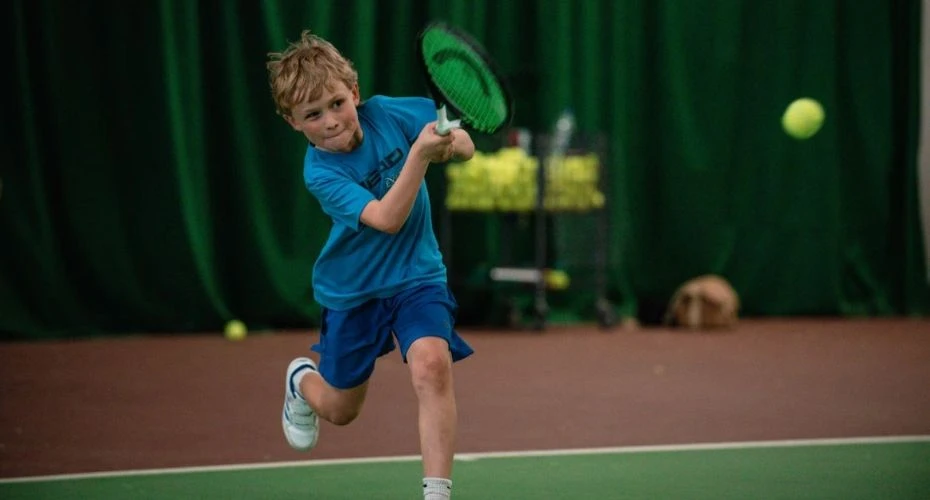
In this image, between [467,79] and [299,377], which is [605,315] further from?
[467,79]

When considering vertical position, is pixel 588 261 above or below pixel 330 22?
below

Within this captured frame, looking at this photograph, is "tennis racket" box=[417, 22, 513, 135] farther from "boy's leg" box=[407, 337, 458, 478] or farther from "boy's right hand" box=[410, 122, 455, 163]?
"boy's leg" box=[407, 337, 458, 478]

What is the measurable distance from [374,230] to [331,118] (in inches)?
10.6

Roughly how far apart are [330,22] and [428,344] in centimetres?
396

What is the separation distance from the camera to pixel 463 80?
2.87 metres

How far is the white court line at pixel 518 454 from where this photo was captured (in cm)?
356

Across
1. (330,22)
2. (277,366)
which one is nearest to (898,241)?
(330,22)

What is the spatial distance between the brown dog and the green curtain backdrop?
0.33 meters

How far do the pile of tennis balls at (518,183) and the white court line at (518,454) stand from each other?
2791 mm

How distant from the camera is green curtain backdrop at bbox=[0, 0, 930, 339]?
6367 millimetres

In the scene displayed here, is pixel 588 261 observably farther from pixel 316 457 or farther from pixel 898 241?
pixel 316 457

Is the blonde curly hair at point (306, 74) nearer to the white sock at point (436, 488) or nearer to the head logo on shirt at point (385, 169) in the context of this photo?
the head logo on shirt at point (385, 169)

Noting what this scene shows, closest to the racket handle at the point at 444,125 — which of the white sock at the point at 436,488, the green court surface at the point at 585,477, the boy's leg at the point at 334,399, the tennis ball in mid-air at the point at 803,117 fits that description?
the white sock at the point at 436,488

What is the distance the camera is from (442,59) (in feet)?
9.36
